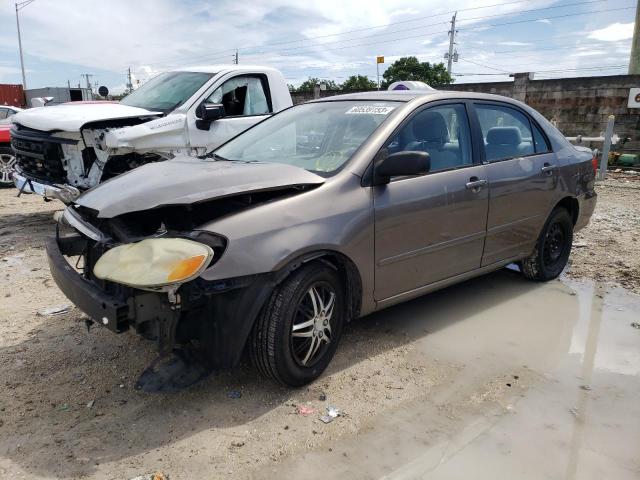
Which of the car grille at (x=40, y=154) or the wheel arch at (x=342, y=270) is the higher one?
the car grille at (x=40, y=154)

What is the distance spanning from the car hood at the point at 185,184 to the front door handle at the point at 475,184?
1.27m

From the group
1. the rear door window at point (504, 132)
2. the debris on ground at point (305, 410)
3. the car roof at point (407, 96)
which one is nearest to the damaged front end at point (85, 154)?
the car roof at point (407, 96)

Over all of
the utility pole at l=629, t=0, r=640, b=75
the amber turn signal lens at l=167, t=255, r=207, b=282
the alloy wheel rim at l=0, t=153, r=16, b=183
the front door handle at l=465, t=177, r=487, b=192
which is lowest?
the alloy wheel rim at l=0, t=153, r=16, b=183

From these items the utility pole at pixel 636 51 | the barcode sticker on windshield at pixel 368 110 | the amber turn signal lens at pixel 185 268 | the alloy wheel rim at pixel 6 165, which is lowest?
the alloy wheel rim at pixel 6 165

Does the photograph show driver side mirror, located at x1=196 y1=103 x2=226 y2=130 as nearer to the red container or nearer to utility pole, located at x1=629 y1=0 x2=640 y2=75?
utility pole, located at x1=629 y1=0 x2=640 y2=75

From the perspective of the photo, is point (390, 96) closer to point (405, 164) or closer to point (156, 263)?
point (405, 164)

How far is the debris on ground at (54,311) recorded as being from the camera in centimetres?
407

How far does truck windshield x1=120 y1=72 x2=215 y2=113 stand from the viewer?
262 inches

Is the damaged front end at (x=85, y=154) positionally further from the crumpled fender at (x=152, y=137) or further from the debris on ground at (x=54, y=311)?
the debris on ground at (x=54, y=311)

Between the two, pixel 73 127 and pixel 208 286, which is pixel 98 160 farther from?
pixel 208 286

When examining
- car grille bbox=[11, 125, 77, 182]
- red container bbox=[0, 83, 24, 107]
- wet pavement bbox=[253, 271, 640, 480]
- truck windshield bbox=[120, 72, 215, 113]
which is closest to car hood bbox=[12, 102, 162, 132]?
car grille bbox=[11, 125, 77, 182]

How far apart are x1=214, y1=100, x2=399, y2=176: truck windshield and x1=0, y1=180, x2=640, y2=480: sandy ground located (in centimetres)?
130

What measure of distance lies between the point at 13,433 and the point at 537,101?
15.6m

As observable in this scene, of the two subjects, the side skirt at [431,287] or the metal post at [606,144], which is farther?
the metal post at [606,144]
